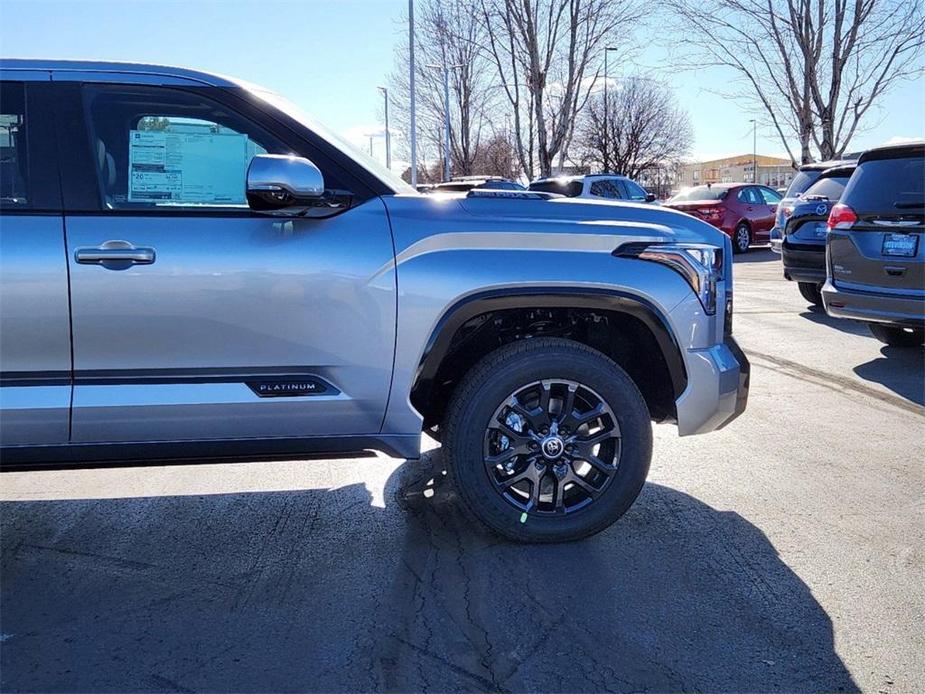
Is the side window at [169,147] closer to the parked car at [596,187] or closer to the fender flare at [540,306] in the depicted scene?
the fender flare at [540,306]

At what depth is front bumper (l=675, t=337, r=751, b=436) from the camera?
11.9 ft

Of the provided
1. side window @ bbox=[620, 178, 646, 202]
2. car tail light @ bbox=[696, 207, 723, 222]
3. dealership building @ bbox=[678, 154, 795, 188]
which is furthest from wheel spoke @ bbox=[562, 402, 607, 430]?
dealership building @ bbox=[678, 154, 795, 188]

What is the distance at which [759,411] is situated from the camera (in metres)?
5.77

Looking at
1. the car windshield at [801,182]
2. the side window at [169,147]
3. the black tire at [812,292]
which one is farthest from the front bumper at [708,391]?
the car windshield at [801,182]

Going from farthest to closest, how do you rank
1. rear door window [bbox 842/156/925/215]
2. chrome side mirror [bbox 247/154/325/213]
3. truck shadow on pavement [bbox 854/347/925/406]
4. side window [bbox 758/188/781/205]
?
side window [bbox 758/188/781/205]
rear door window [bbox 842/156/925/215]
truck shadow on pavement [bbox 854/347/925/406]
chrome side mirror [bbox 247/154/325/213]

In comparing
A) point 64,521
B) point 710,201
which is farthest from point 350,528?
point 710,201

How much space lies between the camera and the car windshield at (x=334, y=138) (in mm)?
3496

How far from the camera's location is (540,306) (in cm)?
351

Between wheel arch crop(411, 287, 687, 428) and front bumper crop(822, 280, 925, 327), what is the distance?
3.80 meters

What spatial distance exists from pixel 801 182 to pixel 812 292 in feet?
6.56

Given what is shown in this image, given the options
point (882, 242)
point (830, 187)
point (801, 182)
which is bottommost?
point (882, 242)

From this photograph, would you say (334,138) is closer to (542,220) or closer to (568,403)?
(542,220)

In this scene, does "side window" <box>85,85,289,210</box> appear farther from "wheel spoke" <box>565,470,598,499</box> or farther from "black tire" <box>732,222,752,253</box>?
"black tire" <box>732,222,752,253</box>

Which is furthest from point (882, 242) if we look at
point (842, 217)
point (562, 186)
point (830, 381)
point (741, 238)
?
point (741, 238)
